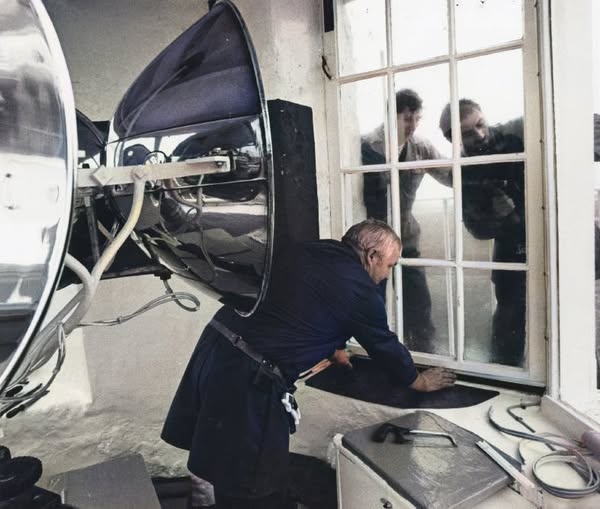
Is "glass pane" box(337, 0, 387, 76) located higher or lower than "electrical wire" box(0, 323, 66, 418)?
higher

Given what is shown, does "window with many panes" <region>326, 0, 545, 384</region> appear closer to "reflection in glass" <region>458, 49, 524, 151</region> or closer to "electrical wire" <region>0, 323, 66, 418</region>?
"reflection in glass" <region>458, 49, 524, 151</region>

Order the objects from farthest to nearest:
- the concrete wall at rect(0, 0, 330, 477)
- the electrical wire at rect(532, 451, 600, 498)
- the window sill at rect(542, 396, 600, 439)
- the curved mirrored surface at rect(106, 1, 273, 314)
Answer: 1. the concrete wall at rect(0, 0, 330, 477)
2. the window sill at rect(542, 396, 600, 439)
3. the electrical wire at rect(532, 451, 600, 498)
4. the curved mirrored surface at rect(106, 1, 273, 314)

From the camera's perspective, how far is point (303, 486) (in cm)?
177

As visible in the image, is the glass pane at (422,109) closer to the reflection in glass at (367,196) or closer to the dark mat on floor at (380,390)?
the reflection in glass at (367,196)


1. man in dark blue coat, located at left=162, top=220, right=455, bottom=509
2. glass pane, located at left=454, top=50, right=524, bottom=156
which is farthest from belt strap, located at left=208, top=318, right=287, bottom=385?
glass pane, located at left=454, top=50, right=524, bottom=156

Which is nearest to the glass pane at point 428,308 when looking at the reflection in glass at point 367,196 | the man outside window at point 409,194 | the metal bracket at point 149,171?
the man outside window at point 409,194

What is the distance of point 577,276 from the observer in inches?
54.4

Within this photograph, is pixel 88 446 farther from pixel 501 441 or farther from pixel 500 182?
pixel 500 182

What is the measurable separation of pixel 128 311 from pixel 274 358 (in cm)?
53

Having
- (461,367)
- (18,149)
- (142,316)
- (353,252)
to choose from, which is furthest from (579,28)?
(142,316)

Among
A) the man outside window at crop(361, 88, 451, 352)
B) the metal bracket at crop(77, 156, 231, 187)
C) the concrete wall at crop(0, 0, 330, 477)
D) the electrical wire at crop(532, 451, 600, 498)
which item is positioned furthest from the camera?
the man outside window at crop(361, 88, 451, 352)

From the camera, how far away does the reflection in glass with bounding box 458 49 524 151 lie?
148 centimetres

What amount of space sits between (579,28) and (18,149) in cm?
136

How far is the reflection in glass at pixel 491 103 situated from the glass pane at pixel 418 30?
0.11m
